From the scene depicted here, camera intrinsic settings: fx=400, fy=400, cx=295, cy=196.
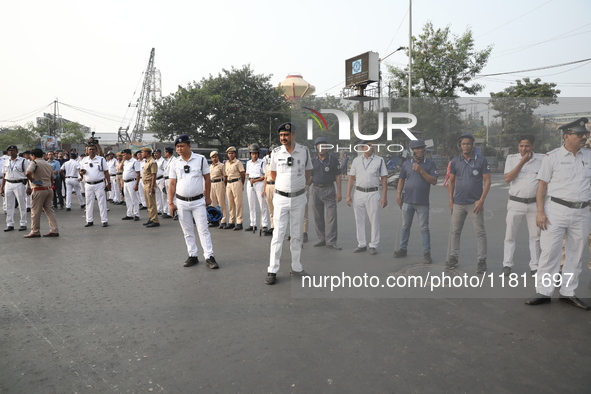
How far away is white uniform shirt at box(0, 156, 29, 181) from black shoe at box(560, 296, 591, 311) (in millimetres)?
10848

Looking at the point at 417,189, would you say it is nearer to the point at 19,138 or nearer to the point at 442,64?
the point at 442,64

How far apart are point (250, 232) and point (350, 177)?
10.8 ft

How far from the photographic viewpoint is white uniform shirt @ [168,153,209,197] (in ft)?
20.8

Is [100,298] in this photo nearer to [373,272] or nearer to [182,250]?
[182,250]

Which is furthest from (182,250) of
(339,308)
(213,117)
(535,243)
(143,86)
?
(143,86)

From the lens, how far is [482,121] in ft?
16.8

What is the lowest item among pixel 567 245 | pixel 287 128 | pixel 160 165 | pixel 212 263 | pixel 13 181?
pixel 212 263

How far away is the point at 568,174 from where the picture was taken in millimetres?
4461

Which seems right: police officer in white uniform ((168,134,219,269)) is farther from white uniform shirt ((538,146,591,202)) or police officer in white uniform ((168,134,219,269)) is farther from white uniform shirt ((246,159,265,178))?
white uniform shirt ((538,146,591,202))

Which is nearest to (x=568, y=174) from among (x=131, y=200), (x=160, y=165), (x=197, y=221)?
(x=197, y=221)

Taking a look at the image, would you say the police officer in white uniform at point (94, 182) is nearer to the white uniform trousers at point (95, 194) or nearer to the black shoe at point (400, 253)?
the white uniform trousers at point (95, 194)

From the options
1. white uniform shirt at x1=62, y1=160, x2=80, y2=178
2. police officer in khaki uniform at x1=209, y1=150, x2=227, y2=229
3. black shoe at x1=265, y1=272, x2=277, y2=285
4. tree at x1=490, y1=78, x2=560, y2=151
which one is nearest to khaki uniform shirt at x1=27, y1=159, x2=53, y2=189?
police officer in khaki uniform at x1=209, y1=150, x2=227, y2=229

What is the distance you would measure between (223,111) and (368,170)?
3639 centimetres

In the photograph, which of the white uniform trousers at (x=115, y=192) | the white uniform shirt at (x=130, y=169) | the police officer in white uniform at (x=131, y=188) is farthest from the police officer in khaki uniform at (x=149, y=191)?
the white uniform trousers at (x=115, y=192)
